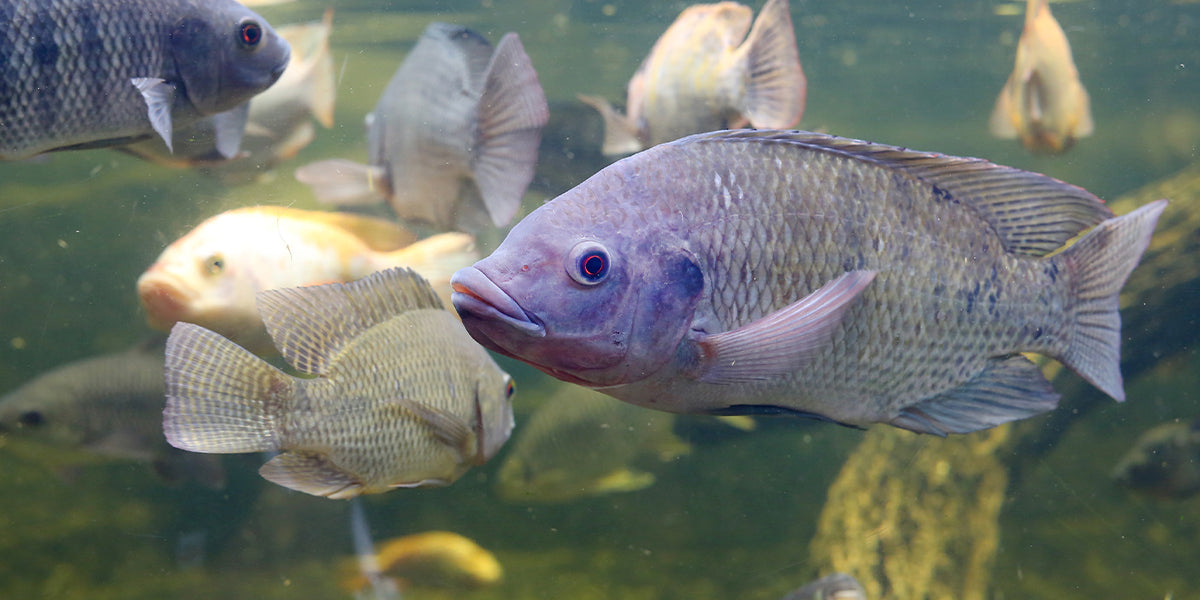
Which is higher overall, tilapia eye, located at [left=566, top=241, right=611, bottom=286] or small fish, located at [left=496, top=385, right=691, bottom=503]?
tilapia eye, located at [left=566, top=241, right=611, bottom=286]

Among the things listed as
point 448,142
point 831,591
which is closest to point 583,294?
point 448,142

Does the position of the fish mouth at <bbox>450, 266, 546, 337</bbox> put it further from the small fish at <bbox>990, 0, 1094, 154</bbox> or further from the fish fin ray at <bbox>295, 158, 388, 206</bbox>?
the small fish at <bbox>990, 0, 1094, 154</bbox>

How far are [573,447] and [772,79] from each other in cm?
233

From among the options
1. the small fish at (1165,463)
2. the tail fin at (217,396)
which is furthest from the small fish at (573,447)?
the small fish at (1165,463)

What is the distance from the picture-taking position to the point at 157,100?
1.75m

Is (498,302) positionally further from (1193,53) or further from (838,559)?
(1193,53)

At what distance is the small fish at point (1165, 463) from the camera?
13.0 feet

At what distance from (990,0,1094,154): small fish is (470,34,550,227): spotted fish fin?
328 centimetres

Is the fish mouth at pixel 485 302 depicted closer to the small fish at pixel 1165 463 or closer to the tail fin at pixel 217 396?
the tail fin at pixel 217 396

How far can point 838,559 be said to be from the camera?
382cm

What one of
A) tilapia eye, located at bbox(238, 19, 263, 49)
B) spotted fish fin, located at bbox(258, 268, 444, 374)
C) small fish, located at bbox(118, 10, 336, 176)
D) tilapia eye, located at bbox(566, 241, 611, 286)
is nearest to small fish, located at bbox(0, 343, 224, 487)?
small fish, located at bbox(118, 10, 336, 176)

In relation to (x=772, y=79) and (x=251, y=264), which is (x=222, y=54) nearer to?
(x=251, y=264)

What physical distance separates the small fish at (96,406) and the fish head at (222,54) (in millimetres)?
1737

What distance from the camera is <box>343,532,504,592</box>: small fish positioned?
3.48m
